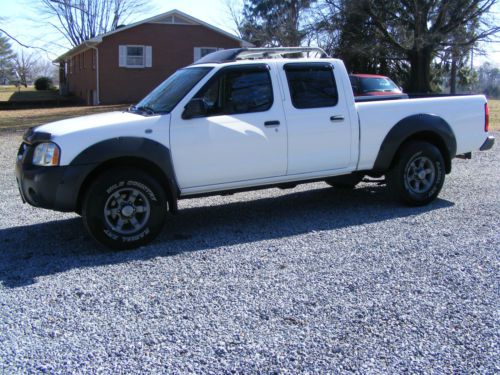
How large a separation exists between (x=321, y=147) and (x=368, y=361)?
3.55 m

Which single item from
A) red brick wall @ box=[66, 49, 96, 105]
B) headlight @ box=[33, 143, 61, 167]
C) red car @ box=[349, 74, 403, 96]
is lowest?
headlight @ box=[33, 143, 61, 167]

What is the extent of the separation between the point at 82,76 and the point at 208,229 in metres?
31.8

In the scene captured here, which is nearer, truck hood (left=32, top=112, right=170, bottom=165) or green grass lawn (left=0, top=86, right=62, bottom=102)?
truck hood (left=32, top=112, right=170, bottom=165)

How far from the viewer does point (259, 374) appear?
3.18 meters

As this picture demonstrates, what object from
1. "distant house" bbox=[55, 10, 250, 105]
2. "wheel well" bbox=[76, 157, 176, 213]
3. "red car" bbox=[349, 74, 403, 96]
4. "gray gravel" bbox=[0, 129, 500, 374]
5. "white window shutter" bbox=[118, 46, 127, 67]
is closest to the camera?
"gray gravel" bbox=[0, 129, 500, 374]

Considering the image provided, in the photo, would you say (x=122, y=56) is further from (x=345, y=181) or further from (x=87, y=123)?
(x=87, y=123)

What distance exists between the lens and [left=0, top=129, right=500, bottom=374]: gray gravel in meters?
3.37

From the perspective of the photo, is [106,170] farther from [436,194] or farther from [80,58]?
[80,58]

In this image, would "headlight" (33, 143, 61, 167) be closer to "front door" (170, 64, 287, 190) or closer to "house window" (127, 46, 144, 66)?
"front door" (170, 64, 287, 190)

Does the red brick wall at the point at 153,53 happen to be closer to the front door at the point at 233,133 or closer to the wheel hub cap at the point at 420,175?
the wheel hub cap at the point at 420,175

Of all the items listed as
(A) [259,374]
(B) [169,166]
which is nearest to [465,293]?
(A) [259,374]

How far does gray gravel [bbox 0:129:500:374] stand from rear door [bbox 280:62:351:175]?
767mm

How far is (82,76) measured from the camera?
116ft

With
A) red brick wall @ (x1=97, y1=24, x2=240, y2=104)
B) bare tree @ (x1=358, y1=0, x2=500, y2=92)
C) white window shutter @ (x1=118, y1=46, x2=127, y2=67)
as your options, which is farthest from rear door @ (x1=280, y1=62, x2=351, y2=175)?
white window shutter @ (x1=118, y1=46, x2=127, y2=67)
